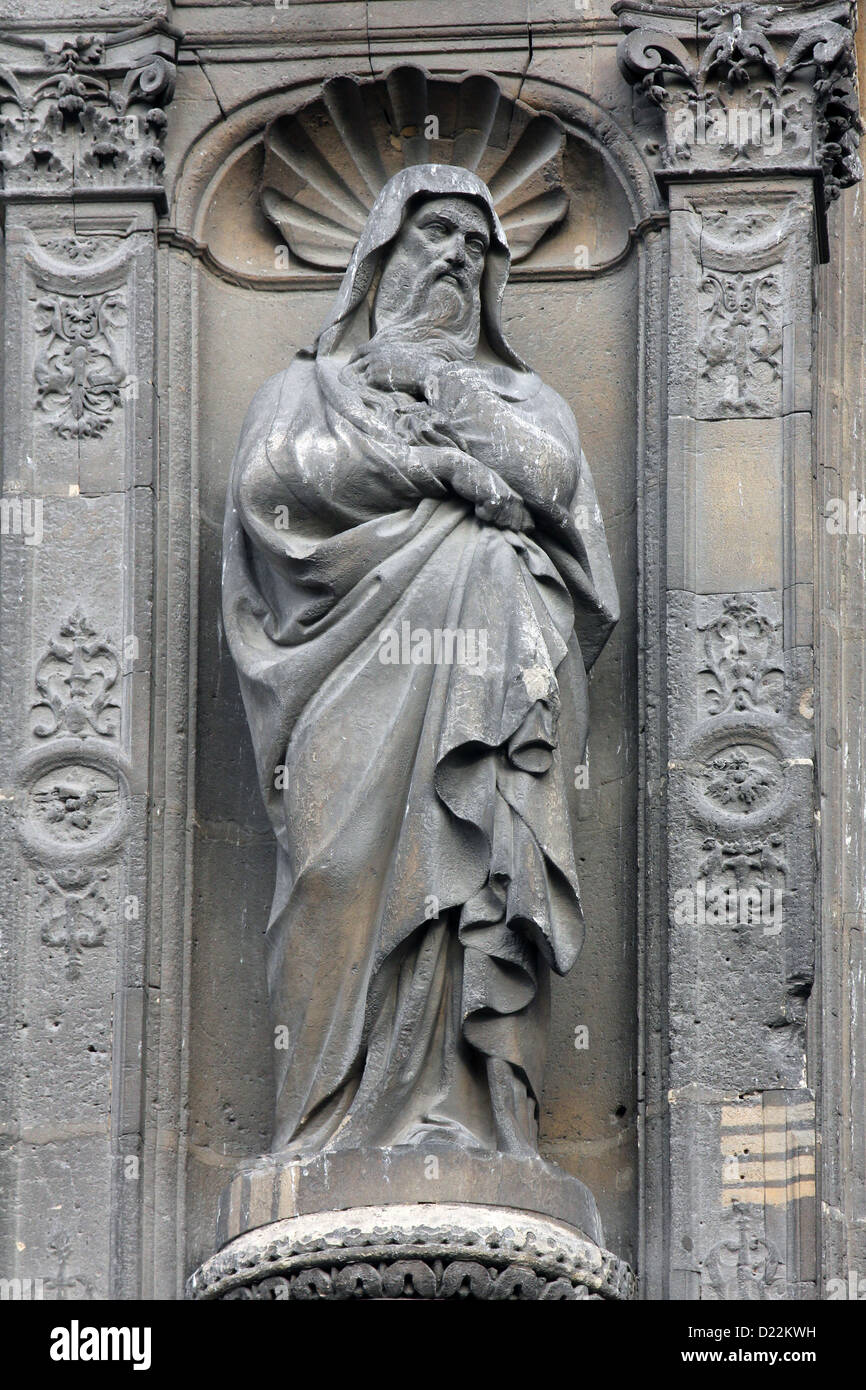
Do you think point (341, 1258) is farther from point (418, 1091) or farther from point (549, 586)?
point (549, 586)

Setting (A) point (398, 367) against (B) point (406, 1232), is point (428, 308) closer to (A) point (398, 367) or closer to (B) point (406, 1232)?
(A) point (398, 367)

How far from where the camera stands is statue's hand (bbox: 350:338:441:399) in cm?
1113

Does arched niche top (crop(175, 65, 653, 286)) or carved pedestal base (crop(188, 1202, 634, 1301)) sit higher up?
arched niche top (crop(175, 65, 653, 286))

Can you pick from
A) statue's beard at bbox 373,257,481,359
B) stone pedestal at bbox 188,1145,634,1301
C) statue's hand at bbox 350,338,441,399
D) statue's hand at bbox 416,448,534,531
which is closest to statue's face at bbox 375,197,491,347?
statue's beard at bbox 373,257,481,359

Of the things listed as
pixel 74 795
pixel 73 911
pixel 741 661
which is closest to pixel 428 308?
pixel 741 661

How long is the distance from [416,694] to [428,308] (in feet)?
4.29

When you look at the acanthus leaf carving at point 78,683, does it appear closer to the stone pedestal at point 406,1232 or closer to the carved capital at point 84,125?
the carved capital at point 84,125

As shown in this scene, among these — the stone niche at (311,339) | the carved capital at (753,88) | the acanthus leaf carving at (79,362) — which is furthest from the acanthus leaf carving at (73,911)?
the carved capital at (753,88)

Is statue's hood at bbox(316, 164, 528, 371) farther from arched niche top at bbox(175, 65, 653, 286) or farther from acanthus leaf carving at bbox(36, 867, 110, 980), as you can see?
acanthus leaf carving at bbox(36, 867, 110, 980)

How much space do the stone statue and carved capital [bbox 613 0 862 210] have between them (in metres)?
0.79

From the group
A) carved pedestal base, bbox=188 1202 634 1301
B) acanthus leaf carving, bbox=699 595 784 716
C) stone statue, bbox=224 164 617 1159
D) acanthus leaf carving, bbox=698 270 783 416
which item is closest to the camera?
carved pedestal base, bbox=188 1202 634 1301

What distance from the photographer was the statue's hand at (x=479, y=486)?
35.6ft

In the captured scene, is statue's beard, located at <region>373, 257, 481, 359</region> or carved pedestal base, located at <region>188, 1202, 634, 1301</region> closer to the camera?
carved pedestal base, located at <region>188, 1202, 634, 1301</region>

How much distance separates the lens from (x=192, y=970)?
11289 mm
